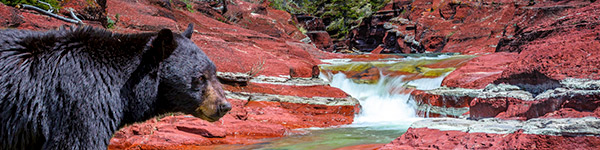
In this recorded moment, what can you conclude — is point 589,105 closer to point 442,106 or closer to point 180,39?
point 180,39

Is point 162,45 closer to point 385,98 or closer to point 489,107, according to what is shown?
point 489,107

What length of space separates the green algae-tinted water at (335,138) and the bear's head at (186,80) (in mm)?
4442

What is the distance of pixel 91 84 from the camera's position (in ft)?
7.20

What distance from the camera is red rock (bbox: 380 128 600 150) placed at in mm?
3504

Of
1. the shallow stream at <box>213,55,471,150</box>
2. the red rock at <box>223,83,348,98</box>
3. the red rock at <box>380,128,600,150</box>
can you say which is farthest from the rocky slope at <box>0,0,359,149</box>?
the red rock at <box>380,128,600,150</box>

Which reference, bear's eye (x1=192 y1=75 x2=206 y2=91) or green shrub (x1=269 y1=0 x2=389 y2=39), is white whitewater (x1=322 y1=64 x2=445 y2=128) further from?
green shrub (x1=269 y1=0 x2=389 y2=39)

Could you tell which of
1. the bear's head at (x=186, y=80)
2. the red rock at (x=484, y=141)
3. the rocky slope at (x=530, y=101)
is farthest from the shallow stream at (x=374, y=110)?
the bear's head at (x=186, y=80)

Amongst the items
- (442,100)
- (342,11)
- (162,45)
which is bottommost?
(442,100)

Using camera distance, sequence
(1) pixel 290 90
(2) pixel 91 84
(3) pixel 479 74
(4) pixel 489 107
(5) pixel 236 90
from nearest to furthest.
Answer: (2) pixel 91 84 → (4) pixel 489 107 → (5) pixel 236 90 → (1) pixel 290 90 → (3) pixel 479 74

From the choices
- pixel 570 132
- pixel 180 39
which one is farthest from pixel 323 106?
pixel 180 39

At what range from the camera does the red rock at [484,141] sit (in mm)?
3504

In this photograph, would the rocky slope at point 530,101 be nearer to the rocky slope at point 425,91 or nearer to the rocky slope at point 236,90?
the rocky slope at point 425,91

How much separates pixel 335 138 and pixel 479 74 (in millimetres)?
6466

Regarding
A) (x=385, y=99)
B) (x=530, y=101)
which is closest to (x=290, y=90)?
(x=385, y=99)
